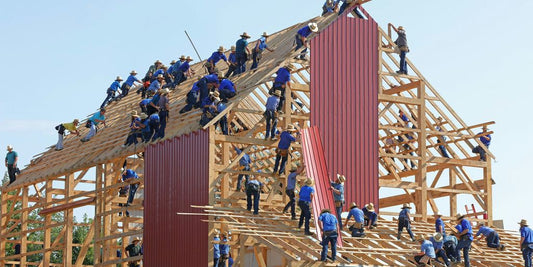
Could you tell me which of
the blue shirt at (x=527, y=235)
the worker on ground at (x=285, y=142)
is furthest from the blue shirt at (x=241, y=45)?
the blue shirt at (x=527, y=235)

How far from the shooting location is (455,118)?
1250 inches

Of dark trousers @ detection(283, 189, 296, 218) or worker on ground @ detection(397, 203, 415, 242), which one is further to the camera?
worker on ground @ detection(397, 203, 415, 242)

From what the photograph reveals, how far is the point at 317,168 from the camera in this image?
2572cm

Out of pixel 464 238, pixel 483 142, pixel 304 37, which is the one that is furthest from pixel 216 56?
pixel 464 238

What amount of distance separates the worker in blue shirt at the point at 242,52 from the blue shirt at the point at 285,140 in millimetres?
5622

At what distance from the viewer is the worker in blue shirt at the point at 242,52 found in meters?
31.4

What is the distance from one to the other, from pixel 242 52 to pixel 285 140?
5786mm

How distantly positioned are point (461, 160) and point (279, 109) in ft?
22.6

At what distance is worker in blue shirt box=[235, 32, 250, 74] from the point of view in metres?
31.4

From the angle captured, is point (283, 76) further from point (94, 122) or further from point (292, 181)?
point (94, 122)

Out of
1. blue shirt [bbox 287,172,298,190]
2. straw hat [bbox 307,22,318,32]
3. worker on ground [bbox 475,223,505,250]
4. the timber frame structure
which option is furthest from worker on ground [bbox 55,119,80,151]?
worker on ground [bbox 475,223,505,250]

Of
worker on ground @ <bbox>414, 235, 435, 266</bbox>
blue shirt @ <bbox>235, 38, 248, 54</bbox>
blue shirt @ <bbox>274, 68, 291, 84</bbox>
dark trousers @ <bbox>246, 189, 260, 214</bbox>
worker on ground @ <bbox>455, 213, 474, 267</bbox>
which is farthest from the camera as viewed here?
A: blue shirt @ <bbox>235, 38, 248, 54</bbox>

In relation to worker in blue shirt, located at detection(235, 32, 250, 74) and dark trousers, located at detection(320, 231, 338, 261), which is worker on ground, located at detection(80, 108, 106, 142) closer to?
worker in blue shirt, located at detection(235, 32, 250, 74)

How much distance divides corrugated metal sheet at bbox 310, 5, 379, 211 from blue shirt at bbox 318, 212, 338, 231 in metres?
6.09
